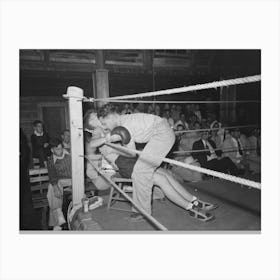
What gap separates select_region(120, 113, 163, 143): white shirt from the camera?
5.57 ft

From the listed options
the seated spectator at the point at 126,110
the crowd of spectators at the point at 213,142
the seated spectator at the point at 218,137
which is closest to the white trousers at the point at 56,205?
the seated spectator at the point at 126,110

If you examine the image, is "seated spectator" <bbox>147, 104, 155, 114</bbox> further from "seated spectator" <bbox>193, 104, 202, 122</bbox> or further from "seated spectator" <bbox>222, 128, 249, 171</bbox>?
"seated spectator" <bbox>222, 128, 249, 171</bbox>

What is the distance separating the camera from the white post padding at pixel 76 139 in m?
1.71

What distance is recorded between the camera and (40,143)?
200 cm

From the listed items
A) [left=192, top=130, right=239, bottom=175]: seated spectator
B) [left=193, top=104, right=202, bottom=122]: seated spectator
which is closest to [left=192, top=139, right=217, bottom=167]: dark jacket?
[left=192, top=130, right=239, bottom=175]: seated spectator

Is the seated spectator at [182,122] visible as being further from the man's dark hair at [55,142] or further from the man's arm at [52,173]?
the man's arm at [52,173]

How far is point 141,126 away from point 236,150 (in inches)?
66.8

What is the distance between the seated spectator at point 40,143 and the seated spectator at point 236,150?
79.8 inches

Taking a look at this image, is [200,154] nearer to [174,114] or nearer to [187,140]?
[187,140]

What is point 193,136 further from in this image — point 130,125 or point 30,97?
point 30,97

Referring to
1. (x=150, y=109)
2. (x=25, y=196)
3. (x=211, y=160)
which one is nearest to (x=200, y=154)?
(x=211, y=160)

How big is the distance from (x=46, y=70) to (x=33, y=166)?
97 cm

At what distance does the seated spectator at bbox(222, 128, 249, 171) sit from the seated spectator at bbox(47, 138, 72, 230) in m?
1.87
